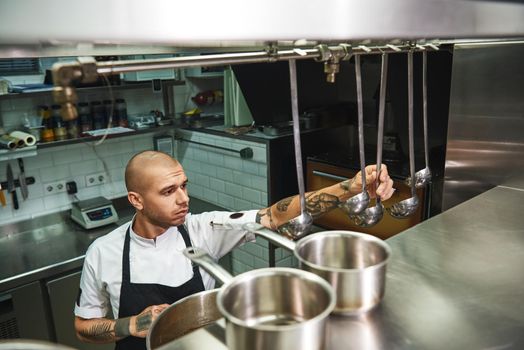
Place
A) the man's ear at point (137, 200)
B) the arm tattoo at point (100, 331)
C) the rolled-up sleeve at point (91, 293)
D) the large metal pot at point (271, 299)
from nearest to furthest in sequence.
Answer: the large metal pot at point (271, 299) < the arm tattoo at point (100, 331) < the rolled-up sleeve at point (91, 293) < the man's ear at point (137, 200)

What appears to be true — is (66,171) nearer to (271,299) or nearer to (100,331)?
(100,331)

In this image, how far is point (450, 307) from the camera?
36.7 inches

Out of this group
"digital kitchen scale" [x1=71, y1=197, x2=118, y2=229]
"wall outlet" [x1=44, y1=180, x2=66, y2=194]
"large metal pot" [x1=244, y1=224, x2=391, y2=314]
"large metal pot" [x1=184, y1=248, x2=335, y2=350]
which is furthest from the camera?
"wall outlet" [x1=44, y1=180, x2=66, y2=194]

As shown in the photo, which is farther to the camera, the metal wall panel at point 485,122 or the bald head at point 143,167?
the bald head at point 143,167

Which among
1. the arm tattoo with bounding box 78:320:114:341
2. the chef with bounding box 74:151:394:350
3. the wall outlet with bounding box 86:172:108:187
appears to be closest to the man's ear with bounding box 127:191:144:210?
the chef with bounding box 74:151:394:350

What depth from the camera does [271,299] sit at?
29.9 inches

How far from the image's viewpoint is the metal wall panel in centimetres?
171

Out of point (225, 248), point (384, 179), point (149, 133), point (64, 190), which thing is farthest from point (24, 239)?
point (384, 179)

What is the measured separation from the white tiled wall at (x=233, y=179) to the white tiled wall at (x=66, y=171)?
494mm

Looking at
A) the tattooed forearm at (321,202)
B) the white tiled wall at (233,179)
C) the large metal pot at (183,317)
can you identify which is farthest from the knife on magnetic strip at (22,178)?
the large metal pot at (183,317)

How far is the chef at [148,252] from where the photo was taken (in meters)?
1.79

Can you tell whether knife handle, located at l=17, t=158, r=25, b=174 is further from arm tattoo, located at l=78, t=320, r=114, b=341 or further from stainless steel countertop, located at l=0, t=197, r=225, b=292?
arm tattoo, located at l=78, t=320, r=114, b=341

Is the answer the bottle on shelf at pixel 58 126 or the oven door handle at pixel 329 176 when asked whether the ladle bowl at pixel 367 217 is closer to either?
the oven door handle at pixel 329 176

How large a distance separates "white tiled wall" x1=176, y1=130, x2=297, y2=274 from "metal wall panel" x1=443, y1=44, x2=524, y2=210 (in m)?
1.49
